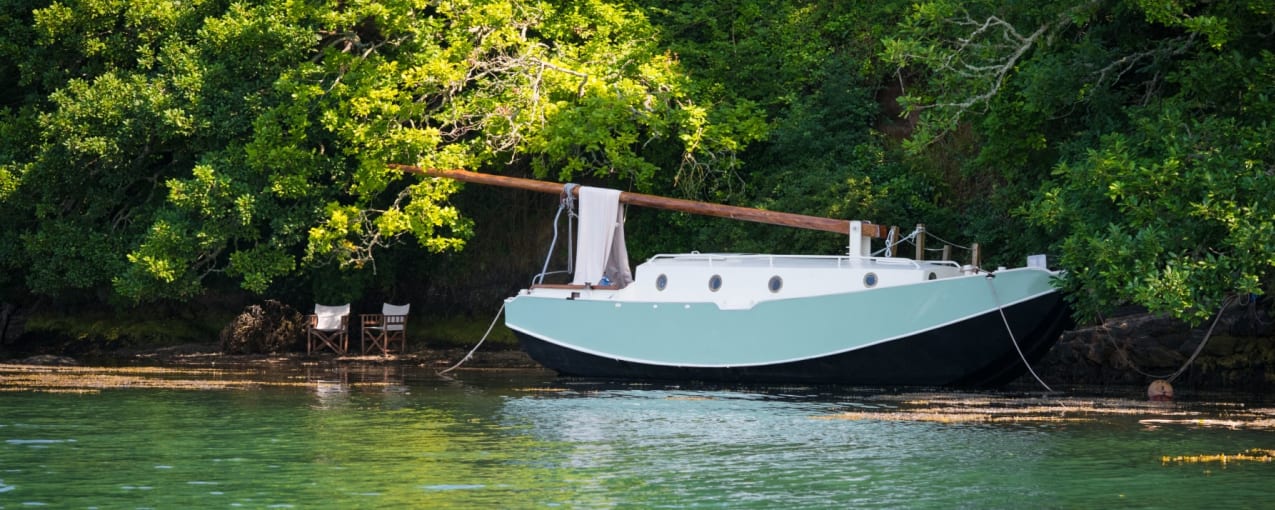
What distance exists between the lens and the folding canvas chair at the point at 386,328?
123ft

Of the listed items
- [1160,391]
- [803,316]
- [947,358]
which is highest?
[803,316]

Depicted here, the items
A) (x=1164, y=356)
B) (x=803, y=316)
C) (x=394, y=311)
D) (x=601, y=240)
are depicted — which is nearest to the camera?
(x=803, y=316)

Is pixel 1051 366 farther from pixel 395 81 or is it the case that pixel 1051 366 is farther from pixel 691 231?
pixel 395 81

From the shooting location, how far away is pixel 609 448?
1933 cm

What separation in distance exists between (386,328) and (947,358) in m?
14.2

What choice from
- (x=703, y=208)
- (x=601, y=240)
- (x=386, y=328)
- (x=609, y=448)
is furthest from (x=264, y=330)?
(x=609, y=448)

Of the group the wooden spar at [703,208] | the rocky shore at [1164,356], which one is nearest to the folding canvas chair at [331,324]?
the rocky shore at [1164,356]

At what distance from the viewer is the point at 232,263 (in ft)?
118

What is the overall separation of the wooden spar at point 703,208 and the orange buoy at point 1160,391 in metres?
5.02

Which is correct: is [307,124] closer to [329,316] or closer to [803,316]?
[329,316]

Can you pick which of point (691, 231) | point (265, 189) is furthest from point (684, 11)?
point (265, 189)

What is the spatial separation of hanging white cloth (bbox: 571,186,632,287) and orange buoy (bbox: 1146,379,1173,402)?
30.3 ft

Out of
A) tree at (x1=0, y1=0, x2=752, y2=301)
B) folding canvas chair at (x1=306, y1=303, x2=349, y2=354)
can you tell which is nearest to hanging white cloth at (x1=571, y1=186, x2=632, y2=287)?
tree at (x1=0, y1=0, x2=752, y2=301)

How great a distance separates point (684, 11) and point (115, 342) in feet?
47.6
